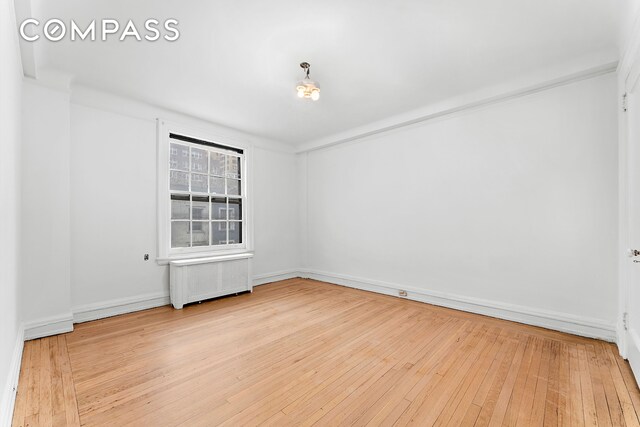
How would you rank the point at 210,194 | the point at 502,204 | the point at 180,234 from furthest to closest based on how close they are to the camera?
the point at 210,194
the point at 180,234
the point at 502,204

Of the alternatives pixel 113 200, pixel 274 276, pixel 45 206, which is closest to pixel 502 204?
pixel 274 276

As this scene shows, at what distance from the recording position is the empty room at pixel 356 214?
2.01m

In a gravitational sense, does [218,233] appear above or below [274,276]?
above

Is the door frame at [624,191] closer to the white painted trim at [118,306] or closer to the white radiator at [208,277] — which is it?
the white radiator at [208,277]

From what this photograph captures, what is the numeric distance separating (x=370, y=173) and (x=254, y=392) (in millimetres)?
3763

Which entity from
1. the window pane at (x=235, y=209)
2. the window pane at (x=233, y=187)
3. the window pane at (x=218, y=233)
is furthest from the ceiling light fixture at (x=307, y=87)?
the window pane at (x=218, y=233)

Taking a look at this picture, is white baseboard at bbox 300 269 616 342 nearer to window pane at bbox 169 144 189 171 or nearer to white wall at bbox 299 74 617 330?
white wall at bbox 299 74 617 330

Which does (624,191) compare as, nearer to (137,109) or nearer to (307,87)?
(307,87)

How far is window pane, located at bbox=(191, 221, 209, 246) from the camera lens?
179 inches

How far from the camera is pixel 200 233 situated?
15.2 feet

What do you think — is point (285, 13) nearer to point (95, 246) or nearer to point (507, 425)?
point (507, 425)

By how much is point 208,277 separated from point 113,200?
1626 millimetres

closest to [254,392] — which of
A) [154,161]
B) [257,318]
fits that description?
[257,318]

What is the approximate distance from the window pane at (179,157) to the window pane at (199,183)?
0.64ft
